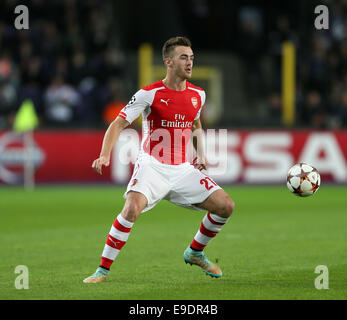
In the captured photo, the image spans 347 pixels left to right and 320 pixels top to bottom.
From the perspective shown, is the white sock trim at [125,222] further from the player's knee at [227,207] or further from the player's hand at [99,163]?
the player's knee at [227,207]

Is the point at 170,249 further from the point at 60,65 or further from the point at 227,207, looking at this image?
the point at 60,65

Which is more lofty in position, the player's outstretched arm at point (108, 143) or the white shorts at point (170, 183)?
the player's outstretched arm at point (108, 143)

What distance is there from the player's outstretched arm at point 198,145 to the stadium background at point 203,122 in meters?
1.02

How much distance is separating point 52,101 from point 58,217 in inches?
272

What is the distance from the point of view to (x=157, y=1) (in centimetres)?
2384

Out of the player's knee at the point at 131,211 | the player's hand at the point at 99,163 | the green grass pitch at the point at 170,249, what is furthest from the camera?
the player's knee at the point at 131,211

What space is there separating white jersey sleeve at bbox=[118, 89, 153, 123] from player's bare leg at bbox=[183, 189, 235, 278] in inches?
39.5

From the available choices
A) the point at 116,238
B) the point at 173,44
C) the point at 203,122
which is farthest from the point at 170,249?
the point at 203,122

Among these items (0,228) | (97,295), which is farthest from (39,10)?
(97,295)

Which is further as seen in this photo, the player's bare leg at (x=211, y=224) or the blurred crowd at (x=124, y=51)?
the blurred crowd at (x=124, y=51)

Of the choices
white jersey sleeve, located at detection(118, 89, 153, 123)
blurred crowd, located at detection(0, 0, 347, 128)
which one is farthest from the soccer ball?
blurred crowd, located at detection(0, 0, 347, 128)

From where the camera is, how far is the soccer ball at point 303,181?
781cm

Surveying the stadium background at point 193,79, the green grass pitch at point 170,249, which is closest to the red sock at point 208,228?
the green grass pitch at point 170,249

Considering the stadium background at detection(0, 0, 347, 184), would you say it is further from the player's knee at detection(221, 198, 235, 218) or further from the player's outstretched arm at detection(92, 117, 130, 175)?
the player's outstretched arm at detection(92, 117, 130, 175)
